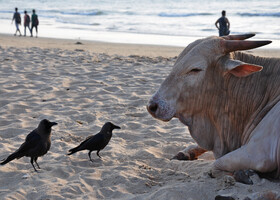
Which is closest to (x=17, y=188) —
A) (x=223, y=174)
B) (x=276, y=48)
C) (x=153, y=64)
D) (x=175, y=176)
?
(x=175, y=176)

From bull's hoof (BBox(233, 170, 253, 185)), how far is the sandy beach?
59 mm

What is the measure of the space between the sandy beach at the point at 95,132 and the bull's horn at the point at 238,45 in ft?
3.73

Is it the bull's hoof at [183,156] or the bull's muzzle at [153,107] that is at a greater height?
the bull's muzzle at [153,107]

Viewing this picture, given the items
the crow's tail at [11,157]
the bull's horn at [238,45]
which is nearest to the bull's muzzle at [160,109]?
the bull's horn at [238,45]

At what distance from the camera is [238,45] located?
14.0ft

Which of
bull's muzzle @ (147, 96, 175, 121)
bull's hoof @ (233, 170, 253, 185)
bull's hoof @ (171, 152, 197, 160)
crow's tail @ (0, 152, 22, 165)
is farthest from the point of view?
bull's hoof @ (171, 152, 197, 160)

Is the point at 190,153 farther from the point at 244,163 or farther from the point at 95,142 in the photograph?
the point at 244,163

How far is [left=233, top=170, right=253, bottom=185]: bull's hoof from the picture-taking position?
400 cm

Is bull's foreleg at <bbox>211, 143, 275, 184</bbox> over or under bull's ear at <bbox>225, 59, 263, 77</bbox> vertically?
A: under

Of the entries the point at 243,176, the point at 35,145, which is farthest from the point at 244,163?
the point at 35,145

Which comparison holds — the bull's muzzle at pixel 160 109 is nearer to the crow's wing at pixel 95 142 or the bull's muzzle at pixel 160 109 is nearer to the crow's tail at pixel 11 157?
the crow's wing at pixel 95 142

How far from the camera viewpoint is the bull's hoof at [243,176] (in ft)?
13.1

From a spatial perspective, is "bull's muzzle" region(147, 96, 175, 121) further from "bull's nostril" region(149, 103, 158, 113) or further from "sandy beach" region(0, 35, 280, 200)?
"sandy beach" region(0, 35, 280, 200)

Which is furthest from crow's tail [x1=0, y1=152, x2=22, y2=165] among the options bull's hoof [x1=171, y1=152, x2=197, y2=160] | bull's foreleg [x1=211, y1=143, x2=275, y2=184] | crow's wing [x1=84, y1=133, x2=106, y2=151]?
bull's foreleg [x1=211, y1=143, x2=275, y2=184]
